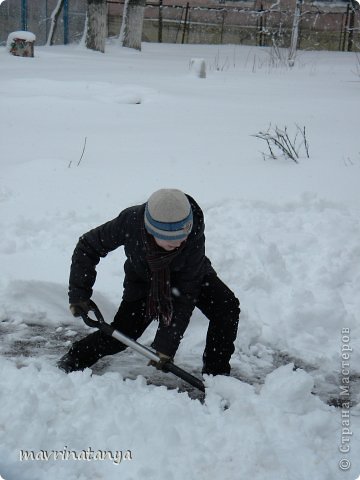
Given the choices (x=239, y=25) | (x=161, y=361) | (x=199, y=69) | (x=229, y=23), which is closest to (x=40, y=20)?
(x=229, y=23)

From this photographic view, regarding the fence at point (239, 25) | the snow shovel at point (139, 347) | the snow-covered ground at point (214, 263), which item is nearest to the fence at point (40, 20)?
the fence at point (239, 25)

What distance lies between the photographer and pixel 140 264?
3193mm

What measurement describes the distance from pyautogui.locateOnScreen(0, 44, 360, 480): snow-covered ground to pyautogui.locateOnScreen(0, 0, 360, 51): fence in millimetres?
14364

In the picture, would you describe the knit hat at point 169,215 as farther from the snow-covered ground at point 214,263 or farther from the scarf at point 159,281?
the snow-covered ground at point 214,263

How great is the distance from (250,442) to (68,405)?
2.76ft

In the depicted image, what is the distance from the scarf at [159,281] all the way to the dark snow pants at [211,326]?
0.14 m

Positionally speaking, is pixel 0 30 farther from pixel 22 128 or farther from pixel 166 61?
pixel 22 128

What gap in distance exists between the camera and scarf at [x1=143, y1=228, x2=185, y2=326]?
3.01 m

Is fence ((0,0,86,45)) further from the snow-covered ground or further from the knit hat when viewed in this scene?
the knit hat

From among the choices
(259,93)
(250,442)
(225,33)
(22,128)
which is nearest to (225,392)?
(250,442)

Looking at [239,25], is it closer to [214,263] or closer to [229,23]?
[229,23]

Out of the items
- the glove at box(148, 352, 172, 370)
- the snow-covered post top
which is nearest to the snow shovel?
the glove at box(148, 352, 172, 370)

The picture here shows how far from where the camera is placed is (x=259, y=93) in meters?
9.74

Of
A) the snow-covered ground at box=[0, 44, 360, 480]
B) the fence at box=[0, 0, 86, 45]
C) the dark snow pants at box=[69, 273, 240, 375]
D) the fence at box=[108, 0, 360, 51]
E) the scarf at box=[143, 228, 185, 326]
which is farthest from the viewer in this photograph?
the fence at box=[108, 0, 360, 51]
